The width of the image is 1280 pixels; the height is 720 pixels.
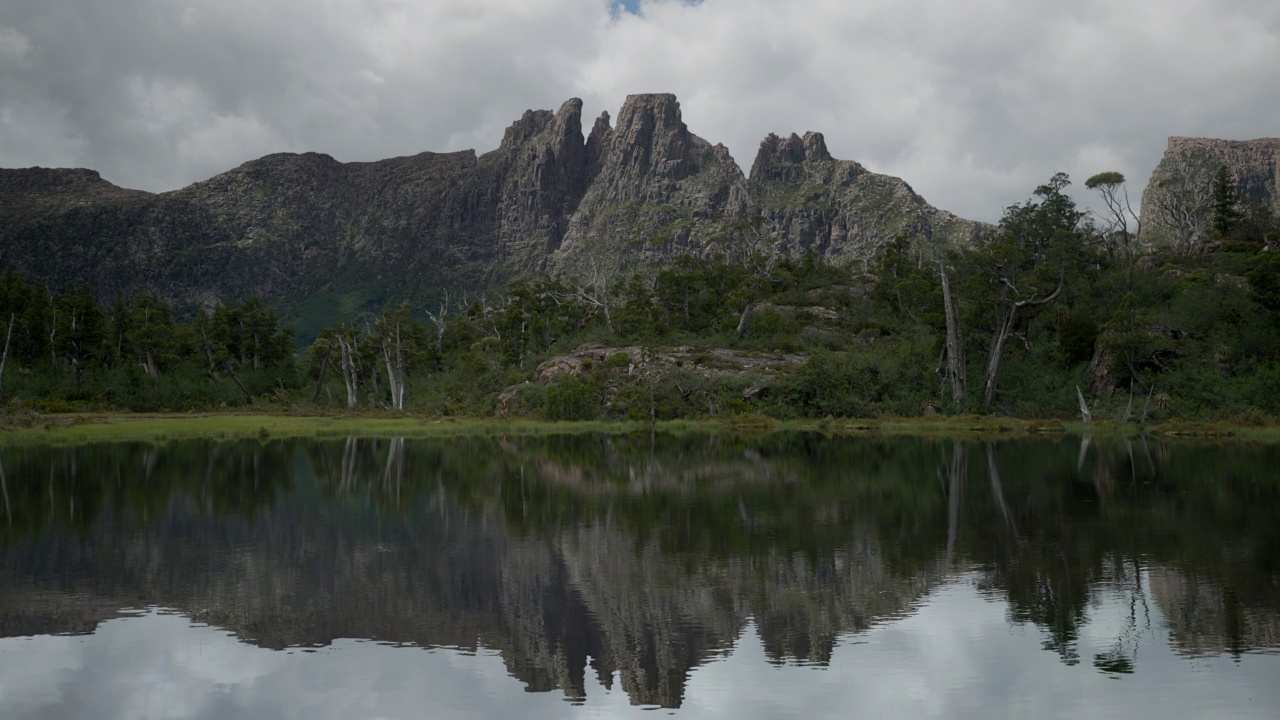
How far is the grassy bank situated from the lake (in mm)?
23901

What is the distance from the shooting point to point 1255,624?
36.7 feet

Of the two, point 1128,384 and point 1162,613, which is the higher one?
point 1128,384

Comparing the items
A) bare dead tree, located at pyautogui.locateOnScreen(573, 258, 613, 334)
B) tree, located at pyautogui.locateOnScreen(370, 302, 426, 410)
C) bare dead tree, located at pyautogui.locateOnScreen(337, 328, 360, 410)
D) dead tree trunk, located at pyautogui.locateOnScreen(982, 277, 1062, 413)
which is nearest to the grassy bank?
dead tree trunk, located at pyautogui.locateOnScreen(982, 277, 1062, 413)

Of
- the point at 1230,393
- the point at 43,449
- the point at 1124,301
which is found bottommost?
the point at 43,449

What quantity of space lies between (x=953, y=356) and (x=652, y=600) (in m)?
52.4

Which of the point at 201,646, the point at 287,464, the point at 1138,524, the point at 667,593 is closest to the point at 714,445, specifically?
the point at 287,464

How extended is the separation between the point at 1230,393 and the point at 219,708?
2178 inches

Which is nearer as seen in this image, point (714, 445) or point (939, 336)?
point (714, 445)

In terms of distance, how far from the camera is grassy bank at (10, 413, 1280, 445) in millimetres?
49166

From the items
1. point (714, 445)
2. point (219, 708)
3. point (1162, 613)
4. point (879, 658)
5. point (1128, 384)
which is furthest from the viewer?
point (1128, 384)

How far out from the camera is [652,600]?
1293 centimetres

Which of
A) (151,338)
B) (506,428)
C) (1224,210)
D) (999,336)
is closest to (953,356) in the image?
(999,336)

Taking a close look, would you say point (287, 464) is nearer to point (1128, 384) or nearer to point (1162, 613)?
point (1162, 613)

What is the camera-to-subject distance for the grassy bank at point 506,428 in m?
49.2
